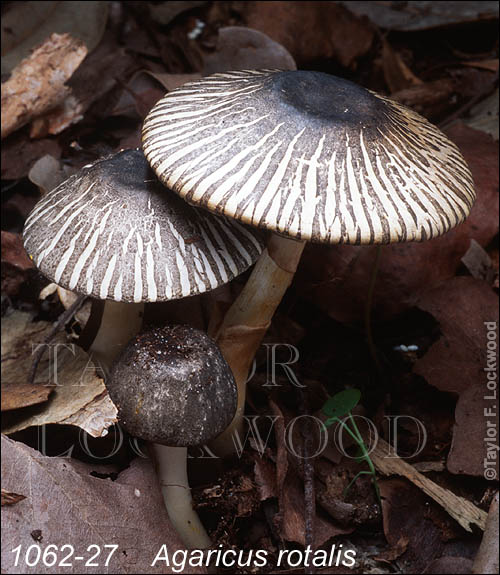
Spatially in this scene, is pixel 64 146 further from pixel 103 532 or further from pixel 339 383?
pixel 103 532

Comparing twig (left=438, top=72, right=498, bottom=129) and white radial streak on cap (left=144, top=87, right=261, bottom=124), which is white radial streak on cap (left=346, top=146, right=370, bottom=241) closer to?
white radial streak on cap (left=144, top=87, right=261, bottom=124)

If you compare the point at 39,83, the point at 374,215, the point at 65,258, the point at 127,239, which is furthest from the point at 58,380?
the point at 39,83

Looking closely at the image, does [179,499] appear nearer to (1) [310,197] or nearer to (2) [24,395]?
(2) [24,395]

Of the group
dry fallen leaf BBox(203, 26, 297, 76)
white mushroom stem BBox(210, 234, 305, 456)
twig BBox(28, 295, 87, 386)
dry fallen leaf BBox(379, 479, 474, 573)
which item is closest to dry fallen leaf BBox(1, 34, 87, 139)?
dry fallen leaf BBox(203, 26, 297, 76)

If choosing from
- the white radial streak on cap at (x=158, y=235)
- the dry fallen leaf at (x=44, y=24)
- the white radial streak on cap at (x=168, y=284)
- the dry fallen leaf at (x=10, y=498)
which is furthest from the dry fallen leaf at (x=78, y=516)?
the dry fallen leaf at (x=44, y=24)

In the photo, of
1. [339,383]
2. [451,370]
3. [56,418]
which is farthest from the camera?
[339,383]

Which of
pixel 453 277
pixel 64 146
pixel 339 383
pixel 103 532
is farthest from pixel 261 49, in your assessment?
pixel 103 532

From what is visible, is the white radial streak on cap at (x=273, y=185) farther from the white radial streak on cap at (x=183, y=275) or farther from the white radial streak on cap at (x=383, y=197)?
the white radial streak on cap at (x=183, y=275)
